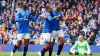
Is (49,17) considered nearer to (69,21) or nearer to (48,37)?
(48,37)

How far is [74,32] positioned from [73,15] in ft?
9.86

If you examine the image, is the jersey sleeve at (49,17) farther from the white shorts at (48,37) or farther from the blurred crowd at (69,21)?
the blurred crowd at (69,21)

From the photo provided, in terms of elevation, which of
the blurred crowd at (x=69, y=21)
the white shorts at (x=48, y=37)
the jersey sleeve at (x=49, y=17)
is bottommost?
the white shorts at (x=48, y=37)

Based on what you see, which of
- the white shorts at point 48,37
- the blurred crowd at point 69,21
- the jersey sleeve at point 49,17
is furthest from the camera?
the blurred crowd at point 69,21

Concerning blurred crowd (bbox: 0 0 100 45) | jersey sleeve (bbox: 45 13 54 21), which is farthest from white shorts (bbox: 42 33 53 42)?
blurred crowd (bbox: 0 0 100 45)

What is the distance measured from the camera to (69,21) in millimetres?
27453

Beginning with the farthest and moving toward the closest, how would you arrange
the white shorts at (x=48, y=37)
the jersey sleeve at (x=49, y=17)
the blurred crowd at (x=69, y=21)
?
the blurred crowd at (x=69, y=21) < the white shorts at (x=48, y=37) < the jersey sleeve at (x=49, y=17)

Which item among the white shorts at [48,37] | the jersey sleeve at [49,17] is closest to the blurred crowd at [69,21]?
the white shorts at [48,37]

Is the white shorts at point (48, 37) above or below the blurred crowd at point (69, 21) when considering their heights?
below

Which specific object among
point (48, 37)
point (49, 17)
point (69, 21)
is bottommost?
point (48, 37)

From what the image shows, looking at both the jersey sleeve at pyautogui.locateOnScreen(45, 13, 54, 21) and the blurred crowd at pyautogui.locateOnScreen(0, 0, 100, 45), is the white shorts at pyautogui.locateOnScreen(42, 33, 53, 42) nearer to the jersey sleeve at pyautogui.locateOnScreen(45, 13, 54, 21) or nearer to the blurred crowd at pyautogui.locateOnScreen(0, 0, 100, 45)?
the jersey sleeve at pyautogui.locateOnScreen(45, 13, 54, 21)

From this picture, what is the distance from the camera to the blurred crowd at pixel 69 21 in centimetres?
2516

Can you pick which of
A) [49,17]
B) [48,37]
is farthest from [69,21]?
[49,17]

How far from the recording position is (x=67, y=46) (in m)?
23.9
